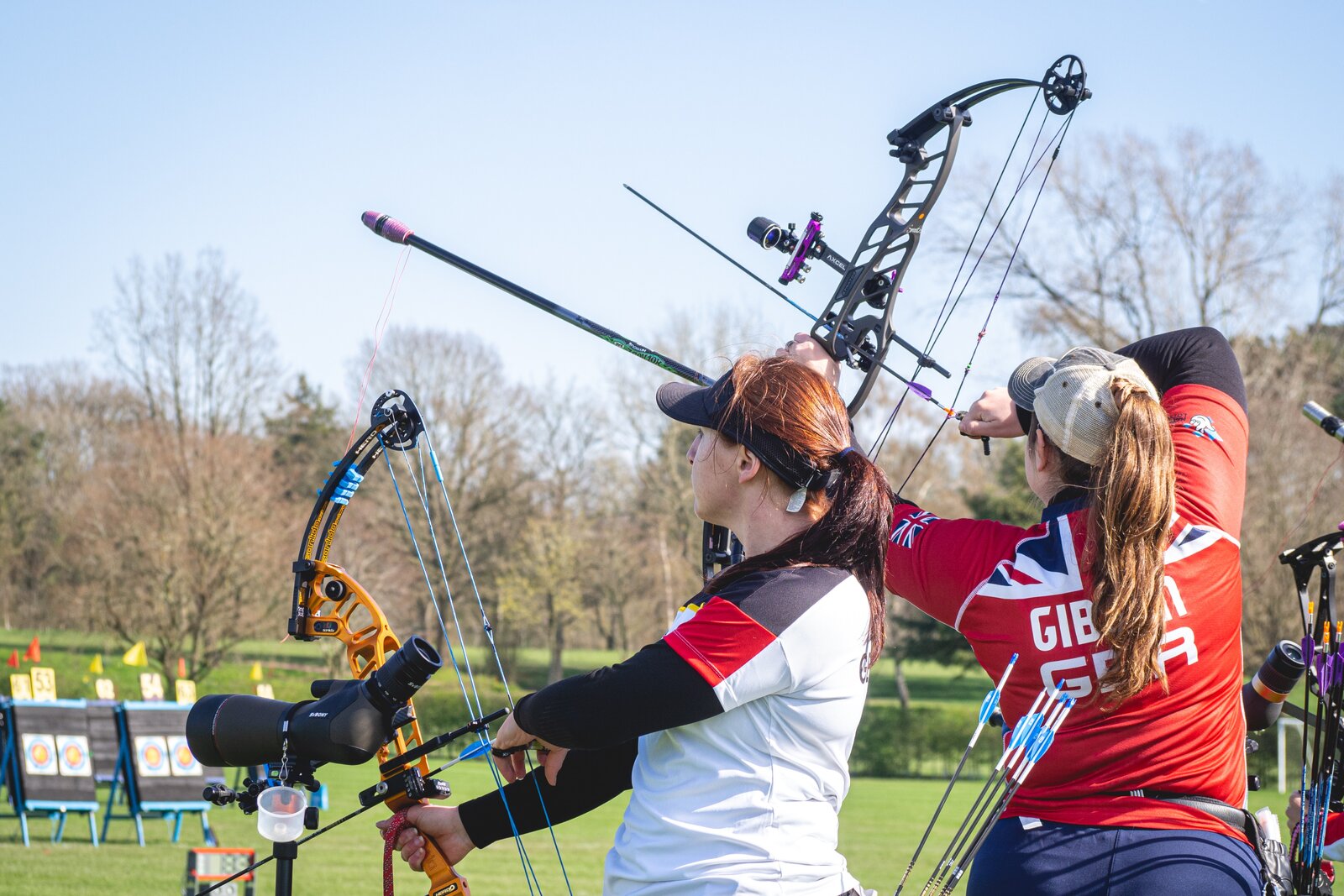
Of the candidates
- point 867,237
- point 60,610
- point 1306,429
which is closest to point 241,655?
point 60,610

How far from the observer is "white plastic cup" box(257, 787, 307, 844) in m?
2.35

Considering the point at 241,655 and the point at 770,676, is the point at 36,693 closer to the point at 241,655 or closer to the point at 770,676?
the point at 770,676

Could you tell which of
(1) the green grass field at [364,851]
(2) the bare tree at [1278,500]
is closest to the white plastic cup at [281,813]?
(1) the green grass field at [364,851]

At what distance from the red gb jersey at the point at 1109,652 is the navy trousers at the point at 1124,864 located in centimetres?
2

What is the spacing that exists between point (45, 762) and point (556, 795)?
937 cm

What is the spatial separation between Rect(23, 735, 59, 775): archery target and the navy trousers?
967 cm

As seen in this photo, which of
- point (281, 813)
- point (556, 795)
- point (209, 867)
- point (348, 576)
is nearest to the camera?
point (556, 795)

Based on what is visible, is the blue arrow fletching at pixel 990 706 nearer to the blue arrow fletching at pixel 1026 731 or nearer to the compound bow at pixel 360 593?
A: the blue arrow fletching at pixel 1026 731

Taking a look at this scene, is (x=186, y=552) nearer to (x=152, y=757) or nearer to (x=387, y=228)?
(x=152, y=757)

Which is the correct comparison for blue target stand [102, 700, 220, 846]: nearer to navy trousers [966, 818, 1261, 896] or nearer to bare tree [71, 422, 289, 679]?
navy trousers [966, 818, 1261, 896]

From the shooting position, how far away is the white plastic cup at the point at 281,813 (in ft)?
7.71

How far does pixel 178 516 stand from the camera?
25.1 meters

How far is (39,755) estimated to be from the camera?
9.94 metres

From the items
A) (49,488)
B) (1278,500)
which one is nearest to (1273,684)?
(1278,500)
